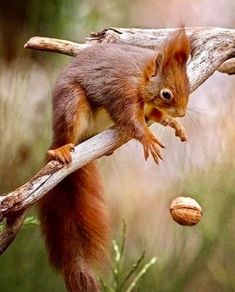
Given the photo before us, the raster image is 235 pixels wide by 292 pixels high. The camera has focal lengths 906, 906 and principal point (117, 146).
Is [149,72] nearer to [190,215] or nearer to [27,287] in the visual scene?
[190,215]

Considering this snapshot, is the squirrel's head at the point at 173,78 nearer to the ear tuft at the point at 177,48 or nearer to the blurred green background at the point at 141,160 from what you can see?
the ear tuft at the point at 177,48

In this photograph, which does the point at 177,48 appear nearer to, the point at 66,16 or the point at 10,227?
the point at 10,227

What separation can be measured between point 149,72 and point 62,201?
23 cm

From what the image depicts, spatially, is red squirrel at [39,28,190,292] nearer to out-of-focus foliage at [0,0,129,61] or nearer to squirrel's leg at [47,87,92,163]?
squirrel's leg at [47,87,92,163]

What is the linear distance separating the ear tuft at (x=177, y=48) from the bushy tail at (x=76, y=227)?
24 centimetres

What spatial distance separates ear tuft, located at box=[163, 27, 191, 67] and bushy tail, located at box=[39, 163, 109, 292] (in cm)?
24

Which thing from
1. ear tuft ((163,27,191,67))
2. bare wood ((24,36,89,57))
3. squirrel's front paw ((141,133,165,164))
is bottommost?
squirrel's front paw ((141,133,165,164))

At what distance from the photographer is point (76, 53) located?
1.51 metres

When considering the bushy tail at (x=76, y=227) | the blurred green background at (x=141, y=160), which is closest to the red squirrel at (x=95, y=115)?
the bushy tail at (x=76, y=227)

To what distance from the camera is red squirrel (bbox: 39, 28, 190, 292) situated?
1.27 meters

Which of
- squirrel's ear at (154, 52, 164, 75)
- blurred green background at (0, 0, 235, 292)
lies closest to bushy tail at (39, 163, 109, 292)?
squirrel's ear at (154, 52, 164, 75)

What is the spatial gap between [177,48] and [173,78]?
0.15ft

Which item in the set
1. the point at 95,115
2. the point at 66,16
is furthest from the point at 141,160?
the point at 95,115

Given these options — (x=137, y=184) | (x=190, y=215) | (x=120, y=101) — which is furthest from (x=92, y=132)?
(x=137, y=184)
